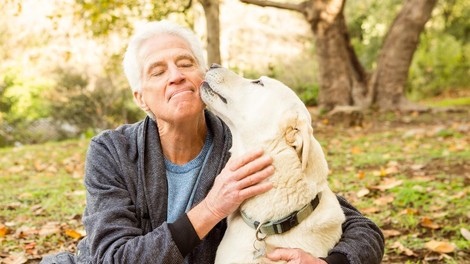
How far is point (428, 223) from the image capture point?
403 centimetres

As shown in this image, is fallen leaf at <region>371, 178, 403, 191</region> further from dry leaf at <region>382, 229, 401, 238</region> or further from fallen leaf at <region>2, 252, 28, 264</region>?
fallen leaf at <region>2, 252, 28, 264</region>

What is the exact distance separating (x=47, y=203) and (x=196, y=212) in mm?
3463

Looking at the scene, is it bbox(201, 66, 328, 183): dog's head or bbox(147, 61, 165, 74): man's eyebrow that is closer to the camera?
bbox(201, 66, 328, 183): dog's head

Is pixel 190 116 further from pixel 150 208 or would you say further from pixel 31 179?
pixel 31 179

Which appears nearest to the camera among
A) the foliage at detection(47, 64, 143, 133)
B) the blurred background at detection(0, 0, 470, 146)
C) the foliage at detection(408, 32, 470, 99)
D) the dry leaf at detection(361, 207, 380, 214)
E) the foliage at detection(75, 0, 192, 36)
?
the dry leaf at detection(361, 207, 380, 214)

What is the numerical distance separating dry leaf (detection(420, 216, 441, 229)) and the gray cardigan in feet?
5.41

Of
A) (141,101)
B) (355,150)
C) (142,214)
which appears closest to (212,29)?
(355,150)

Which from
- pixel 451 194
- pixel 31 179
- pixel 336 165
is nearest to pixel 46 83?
pixel 31 179

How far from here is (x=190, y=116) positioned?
2445 mm

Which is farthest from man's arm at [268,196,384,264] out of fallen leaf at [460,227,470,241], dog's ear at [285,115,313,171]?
fallen leaf at [460,227,470,241]

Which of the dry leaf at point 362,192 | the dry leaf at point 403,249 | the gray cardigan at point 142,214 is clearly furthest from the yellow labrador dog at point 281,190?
the dry leaf at point 362,192

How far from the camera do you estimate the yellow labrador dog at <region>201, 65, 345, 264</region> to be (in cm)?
212

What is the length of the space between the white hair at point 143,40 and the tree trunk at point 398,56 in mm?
10501

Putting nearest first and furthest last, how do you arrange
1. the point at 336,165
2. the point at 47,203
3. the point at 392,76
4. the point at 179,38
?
the point at 179,38, the point at 47,203, the point at 336,165, the point at 392,76
